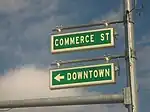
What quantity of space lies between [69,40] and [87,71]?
3.40 ft

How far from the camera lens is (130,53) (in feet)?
36.8

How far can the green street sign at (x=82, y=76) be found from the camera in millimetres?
11344

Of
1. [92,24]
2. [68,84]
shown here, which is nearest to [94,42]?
[92,24]

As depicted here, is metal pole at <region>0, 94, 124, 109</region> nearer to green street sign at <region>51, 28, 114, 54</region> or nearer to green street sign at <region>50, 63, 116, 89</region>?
green street sign at <region>50, 63, 116, 89</region>

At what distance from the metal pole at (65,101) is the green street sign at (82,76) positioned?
0.38 metres

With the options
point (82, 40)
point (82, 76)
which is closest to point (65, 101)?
point (82, 76)

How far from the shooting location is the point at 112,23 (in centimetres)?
1175

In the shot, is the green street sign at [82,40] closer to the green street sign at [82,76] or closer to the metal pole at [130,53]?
the metal pole at [130,53]

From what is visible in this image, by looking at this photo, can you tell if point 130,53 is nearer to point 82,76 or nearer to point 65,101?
point 82,76

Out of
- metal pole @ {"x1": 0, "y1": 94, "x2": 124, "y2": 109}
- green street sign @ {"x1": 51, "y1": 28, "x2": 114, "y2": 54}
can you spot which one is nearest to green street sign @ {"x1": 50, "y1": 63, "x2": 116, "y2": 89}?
metal pole @ {"x1": 0, "y1": 94, "x2": 124, "y2": 109}

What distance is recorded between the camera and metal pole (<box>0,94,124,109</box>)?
11.1 meters

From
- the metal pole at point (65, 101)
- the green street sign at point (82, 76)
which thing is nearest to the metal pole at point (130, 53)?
the metal pole at point (65, 101)

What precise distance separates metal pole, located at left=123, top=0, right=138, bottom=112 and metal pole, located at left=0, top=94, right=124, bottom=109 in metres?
0.35

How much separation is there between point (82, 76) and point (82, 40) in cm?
104
